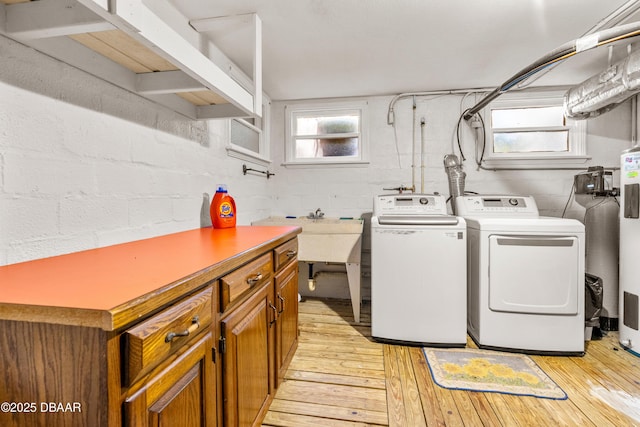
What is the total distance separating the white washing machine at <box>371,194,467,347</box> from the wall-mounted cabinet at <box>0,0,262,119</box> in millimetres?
1292

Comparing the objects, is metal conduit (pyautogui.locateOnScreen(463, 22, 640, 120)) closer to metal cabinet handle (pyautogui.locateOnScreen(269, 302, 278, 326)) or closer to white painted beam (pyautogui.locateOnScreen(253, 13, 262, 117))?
white painted beam (pyautogui.locateOnScreen(253, 13, 262, 117))

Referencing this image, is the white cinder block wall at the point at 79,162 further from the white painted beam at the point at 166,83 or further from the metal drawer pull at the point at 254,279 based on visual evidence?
the metal drawer pull at the point at 254,279

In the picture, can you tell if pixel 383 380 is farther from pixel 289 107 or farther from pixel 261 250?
pixel 289 107

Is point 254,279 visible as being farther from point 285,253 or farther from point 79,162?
point 79,162

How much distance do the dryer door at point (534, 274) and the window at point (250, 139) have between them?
201cm

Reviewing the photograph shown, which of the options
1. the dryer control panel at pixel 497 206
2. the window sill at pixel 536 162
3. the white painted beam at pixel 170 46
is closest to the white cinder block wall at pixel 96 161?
the window sill at pixel 536 162

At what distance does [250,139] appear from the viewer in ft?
9.32

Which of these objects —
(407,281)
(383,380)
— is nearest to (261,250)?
(383,380)

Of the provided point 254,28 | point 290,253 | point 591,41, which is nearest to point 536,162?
point 591,41

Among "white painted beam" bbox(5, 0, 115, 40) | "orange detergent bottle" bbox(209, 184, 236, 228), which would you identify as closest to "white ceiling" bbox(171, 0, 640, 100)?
"white painted beam" bbox(5, 0, 115, 40)

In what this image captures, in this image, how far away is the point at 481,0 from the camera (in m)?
1.70

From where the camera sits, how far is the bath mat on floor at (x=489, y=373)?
1729 millimetres

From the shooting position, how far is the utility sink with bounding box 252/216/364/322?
2686 millimetres

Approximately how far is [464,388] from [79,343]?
1883 mm
